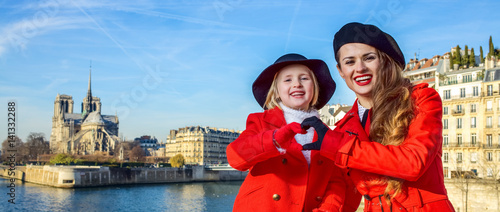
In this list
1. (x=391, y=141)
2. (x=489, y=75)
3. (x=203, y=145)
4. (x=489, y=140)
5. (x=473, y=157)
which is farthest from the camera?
(x=203, y=145)

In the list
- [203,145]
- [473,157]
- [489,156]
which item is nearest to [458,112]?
[473,157]

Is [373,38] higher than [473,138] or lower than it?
higher

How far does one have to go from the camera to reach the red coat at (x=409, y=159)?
2.62 meters

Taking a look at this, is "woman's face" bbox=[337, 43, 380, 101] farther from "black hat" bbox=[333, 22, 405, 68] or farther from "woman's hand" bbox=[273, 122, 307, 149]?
"woman's hand" bbox=[273, 122, 307, 149]

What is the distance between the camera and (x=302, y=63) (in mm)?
3650

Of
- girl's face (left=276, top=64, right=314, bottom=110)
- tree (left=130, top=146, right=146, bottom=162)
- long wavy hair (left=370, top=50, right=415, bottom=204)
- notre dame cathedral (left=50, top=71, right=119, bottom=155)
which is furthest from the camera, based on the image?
notre dame cathedral (left=50, top=71, right=119, bottom=155)

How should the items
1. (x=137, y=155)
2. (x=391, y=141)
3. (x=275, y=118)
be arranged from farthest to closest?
(x=137, y=155) → (x=275, y=118) → (x=391, y=141)

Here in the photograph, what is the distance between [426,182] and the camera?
2799 mm

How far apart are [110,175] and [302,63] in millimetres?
64930

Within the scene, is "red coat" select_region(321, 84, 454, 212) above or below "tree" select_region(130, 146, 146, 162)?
above

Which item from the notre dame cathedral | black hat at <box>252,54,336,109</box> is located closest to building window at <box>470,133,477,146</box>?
black hat at <box>252,54,336,109</box>

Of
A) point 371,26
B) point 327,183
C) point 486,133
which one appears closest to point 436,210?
point 327,183

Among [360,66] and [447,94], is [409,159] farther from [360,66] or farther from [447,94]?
[447,94]

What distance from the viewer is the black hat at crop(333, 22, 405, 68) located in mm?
3178
